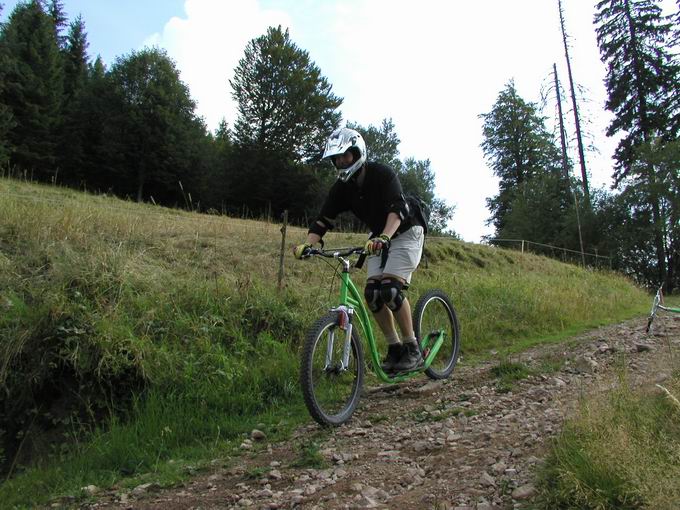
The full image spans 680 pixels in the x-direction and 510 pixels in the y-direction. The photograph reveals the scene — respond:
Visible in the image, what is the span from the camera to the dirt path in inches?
108

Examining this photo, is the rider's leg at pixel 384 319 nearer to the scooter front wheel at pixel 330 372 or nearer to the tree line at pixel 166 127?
the scooter front wheel at pixel 330 372

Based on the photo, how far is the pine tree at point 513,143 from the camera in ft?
139

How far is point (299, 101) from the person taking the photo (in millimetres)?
46812

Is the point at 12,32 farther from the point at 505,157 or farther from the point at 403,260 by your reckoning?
the point at 403,260

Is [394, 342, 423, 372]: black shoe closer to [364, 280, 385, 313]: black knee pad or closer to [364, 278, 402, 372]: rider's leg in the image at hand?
[364, 278, 402, 372]: rider's leg

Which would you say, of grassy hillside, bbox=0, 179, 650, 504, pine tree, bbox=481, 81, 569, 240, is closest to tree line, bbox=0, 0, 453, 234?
pine tree, bbox=481, 81, 569, 240

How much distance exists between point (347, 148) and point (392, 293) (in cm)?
131

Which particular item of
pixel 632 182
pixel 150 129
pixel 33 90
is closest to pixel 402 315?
pixel 632 182

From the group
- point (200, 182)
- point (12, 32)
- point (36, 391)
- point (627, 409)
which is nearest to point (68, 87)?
point (12, 32)

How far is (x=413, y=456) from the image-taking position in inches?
130

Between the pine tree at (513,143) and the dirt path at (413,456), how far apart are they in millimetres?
38690

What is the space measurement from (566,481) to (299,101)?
4723 cm

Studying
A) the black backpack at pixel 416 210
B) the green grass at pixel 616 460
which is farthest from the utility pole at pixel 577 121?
the green grass at pixel 616 460

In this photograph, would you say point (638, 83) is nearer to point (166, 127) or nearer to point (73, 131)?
point (166, 127)
